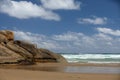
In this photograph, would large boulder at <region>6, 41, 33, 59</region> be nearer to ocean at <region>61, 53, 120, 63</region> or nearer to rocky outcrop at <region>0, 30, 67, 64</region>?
rocky outcrop at <region>0, 30, 67, 64</region>

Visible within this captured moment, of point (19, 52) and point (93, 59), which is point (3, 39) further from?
point (93, 59)

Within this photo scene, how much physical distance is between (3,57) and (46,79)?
32.4 feet

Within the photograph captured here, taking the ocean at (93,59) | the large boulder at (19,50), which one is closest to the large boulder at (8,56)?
the large boulder at (19,50)

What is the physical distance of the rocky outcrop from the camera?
19984 mm

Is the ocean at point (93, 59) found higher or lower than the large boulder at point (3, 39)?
lower

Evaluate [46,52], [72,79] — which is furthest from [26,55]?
[72,79]

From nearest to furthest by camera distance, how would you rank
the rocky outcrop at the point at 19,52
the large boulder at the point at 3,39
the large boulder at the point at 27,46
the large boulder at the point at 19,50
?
1. the rocky outcrop at the point at 19,52
2. the large boulder at the point at 19,50
3. the large boulder at the point at 3,39
4. the large boulder at the point at 27,46

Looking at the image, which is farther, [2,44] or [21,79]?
[2,44]

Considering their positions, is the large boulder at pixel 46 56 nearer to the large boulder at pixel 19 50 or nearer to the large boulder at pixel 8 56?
the large boulder at pixel 19 50

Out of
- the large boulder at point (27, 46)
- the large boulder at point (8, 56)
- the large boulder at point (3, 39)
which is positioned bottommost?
the large boulder at point (8, 56)

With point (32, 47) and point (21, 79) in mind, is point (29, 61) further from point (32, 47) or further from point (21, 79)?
point (21, 79)

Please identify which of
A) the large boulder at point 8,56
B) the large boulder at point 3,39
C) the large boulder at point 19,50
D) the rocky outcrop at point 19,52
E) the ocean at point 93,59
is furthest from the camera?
the ocean at point 93,59

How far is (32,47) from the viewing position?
926 inches

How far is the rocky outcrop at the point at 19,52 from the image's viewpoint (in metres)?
20.0
